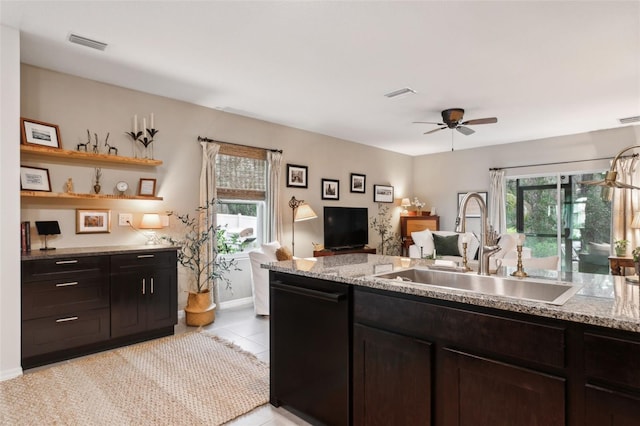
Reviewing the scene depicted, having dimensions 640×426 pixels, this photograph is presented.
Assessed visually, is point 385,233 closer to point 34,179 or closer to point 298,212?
point 298,212

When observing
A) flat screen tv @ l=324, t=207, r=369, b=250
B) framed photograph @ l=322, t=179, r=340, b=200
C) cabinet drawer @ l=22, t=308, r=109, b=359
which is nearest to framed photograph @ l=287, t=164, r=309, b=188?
framed photograph @ l=322, t=179, r=340, b=200

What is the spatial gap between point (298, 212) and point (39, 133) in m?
3.23

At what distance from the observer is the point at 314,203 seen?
612 centimetres

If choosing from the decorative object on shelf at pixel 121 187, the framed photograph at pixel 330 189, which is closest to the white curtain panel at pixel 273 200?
the framed photograph at pixel 330 189

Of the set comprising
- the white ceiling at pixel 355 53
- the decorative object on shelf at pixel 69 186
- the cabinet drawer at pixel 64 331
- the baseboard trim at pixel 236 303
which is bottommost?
the baseboard trim at pixel 236 303

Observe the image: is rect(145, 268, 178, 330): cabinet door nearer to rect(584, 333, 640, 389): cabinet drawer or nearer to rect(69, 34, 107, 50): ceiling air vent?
rect(69, 34, 107, 50): ceiling air vent

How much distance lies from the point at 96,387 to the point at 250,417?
1.28 m

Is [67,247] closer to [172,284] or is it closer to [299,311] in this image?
[172,284]

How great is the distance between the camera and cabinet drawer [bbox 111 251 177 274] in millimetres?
3467

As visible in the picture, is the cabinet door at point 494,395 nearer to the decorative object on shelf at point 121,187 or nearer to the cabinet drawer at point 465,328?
the cabinet drawer at point 465,328

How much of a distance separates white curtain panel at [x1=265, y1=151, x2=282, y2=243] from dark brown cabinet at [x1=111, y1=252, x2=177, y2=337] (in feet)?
5.65

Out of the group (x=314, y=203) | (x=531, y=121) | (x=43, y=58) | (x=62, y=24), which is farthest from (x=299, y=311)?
(x=531, y=121)

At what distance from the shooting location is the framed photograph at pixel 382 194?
7305 mm

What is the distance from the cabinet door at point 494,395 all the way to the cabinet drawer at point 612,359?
0.40 ft
